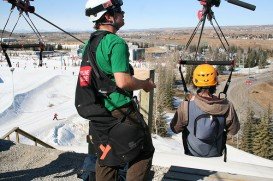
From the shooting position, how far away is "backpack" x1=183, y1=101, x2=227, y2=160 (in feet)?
14.6

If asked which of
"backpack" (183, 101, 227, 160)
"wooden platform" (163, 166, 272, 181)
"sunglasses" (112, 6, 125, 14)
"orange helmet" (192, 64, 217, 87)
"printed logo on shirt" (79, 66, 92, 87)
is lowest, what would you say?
"wooden platform" (163, 166, 272, 181)

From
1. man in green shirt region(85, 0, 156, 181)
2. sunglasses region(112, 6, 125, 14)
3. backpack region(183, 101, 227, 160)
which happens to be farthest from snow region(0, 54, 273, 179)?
sunglasses region(112, 6, 125, 14)

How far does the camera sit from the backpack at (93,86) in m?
3.18

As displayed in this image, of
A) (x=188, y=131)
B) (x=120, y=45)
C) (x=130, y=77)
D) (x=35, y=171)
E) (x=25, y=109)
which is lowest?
(x=25, y=109)

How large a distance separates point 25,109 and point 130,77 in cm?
4192

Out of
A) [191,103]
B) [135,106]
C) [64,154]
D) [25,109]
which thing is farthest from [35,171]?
[25,109]

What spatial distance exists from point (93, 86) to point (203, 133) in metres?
1.87

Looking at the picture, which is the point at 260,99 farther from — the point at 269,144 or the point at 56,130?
the point at 56,130

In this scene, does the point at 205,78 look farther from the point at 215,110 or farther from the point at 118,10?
the point at 118,10

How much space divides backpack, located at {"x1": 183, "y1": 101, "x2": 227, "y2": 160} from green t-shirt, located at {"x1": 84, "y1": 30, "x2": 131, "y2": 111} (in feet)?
4.96

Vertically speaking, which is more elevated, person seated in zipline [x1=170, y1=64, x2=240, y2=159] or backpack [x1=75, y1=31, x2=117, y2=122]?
backpack [x1=75, y1=31, x2=117, y2=122]

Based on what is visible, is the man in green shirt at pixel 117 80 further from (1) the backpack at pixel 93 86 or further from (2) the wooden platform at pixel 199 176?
(2) the wooden platform at pixel 199 176

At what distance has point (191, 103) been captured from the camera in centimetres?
453

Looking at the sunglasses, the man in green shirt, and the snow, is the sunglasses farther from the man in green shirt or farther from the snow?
the snow
